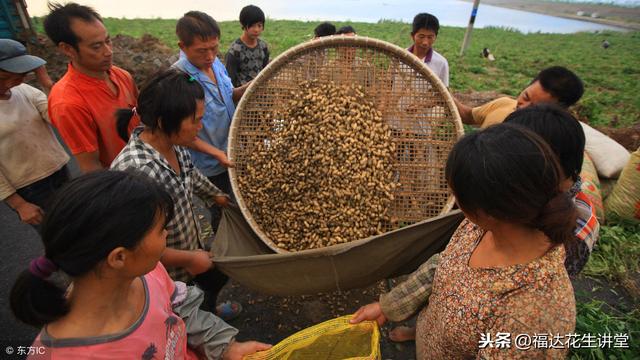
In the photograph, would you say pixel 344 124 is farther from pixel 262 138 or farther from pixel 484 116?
pixel 484 116

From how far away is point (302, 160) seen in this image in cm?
230

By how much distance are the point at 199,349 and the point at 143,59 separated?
832 centimetres

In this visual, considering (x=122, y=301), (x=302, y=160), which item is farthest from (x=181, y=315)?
(x=302, y=160)

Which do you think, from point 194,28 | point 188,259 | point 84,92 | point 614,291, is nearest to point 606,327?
point 614,291

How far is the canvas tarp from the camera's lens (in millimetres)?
1841

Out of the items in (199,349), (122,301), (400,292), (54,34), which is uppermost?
(54,34)

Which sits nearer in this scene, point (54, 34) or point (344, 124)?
point (54, 34)

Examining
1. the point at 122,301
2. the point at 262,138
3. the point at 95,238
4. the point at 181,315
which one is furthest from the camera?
the point at 262,138

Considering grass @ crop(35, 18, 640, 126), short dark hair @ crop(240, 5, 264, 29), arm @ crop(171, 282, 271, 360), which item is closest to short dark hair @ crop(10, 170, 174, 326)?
arm @ crop(171, 282, 271, 360)

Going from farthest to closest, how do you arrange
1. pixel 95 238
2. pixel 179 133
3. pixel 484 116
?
pixel 484 116 < pixel 179 133 < pixel 95 238

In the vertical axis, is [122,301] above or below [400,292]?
above

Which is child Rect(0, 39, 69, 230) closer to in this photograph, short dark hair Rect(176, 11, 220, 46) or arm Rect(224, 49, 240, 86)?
short dark hair Rect(176, 11, 220, 46)

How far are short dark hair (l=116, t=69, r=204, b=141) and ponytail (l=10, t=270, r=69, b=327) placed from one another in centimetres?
91

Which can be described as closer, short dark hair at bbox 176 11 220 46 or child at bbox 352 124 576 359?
child at bbox 352 124 576 359
